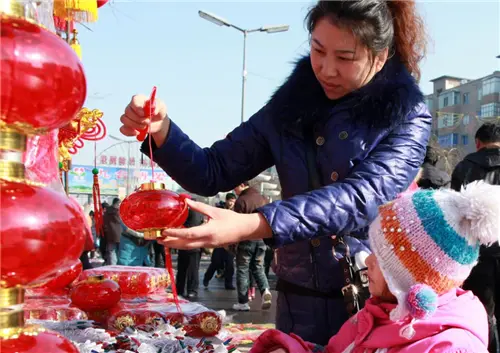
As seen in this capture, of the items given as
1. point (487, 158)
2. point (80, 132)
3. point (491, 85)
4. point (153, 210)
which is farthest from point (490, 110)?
point (153, 210)

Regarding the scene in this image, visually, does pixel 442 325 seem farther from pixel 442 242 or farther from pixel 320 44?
pixel 320 44

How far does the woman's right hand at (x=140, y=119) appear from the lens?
1344 millimetres

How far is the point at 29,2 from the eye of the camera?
0.67 m

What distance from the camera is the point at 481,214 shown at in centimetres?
131

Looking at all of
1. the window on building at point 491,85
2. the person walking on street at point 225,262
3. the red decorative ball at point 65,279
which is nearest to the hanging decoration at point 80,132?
the red decorative ball at point 65,279

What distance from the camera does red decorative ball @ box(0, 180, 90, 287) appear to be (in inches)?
23.0

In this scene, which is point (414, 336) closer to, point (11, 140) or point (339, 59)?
point (339, 59)

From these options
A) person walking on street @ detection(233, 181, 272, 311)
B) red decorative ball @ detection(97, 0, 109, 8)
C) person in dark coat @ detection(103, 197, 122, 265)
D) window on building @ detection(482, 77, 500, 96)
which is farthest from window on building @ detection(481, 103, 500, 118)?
red decorative ball @ detection(97, 0, 109, 8)

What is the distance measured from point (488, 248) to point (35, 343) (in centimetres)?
314

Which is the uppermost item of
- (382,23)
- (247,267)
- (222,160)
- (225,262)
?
(382,23)

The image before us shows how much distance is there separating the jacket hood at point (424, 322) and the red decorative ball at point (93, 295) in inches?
40.1

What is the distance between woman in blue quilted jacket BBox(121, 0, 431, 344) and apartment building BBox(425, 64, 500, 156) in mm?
37129

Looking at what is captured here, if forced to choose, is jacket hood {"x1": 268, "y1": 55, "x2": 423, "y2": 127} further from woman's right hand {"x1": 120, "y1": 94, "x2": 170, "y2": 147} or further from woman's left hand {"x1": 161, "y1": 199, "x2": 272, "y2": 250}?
woman's left hand {"x1": 161, "y1": 199, "x2": 272, "y2": 250}

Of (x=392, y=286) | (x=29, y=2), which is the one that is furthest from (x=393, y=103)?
(x=29, y=2)
